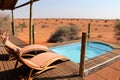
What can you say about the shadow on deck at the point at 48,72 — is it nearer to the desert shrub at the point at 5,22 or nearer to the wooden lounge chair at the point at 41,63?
the wooden lounge chair at the point at 41,63

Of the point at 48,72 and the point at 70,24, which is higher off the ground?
the point at 70,24

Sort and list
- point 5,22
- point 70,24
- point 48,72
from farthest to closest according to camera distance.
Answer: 1. point 70,24
2. point 5,22
3. point 48,72

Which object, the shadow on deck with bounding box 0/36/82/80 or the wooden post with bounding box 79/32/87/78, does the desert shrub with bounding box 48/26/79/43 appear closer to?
the shadow on deck with bounding box 0/36/82/80

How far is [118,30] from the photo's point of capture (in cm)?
1538

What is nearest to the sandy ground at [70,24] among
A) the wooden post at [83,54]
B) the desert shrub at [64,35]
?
the desert shrub at [64,35]

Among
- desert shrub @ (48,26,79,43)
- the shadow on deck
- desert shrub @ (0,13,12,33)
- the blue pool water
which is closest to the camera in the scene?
the shadow on deck

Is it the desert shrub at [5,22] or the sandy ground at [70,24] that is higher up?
the desert shrub at [5,22]

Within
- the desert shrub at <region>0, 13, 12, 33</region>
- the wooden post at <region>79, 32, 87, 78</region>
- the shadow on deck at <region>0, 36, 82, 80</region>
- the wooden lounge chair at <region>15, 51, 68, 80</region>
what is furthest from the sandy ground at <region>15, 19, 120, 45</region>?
the wooden post at <region>79, 32, 87, 78</region>

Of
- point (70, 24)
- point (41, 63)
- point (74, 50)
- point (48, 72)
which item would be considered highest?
point (70, 24)

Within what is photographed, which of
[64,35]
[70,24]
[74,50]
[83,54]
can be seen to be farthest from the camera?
[70,24]

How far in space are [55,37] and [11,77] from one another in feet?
36.8

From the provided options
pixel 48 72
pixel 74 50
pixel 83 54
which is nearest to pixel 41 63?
pixel 48 72

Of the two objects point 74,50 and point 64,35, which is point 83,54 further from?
point 64,35

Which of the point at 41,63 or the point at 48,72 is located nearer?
the point at 41,63
